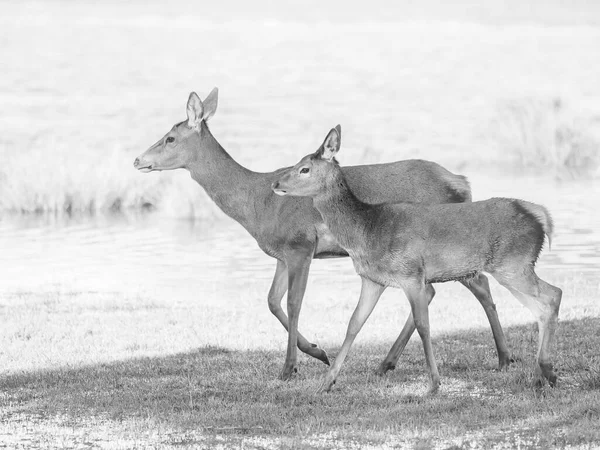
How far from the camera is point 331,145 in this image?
10750 millimetres

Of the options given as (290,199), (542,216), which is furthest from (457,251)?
(290,199)

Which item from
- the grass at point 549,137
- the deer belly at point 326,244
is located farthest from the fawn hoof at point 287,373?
the grass at point 549,137

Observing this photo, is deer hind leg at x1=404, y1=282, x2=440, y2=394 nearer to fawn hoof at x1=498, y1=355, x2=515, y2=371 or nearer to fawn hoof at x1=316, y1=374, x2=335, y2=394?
fawn hoof at x1=316, y1=374, x2=335, y2=394

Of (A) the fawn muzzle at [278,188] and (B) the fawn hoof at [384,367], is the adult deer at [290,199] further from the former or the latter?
(A) the fawn muzzle at [278,188]

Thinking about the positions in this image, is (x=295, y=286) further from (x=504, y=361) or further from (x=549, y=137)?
(x=549, y=137)

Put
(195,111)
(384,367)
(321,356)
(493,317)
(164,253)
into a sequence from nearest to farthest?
(384,367) < (321,356) < (493,317) < (195,111) < (164,253)

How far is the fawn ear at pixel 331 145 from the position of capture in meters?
10.6

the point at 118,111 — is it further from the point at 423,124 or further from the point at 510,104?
the point at 510,104

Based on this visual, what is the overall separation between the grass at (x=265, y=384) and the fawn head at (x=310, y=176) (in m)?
1.79

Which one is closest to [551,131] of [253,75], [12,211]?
[12,211]

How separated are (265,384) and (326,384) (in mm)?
760

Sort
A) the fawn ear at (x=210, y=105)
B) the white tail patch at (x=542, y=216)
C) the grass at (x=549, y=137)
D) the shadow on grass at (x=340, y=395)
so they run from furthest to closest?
the grass at (x=549, y=137), the fawn ear at (x=210, y=105), the white tail patch at (x=542, y=216), the shadow on grass at (x=340, y=395)

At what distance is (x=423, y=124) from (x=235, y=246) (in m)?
26.4

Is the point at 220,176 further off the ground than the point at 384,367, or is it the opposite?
the point at 220,176
